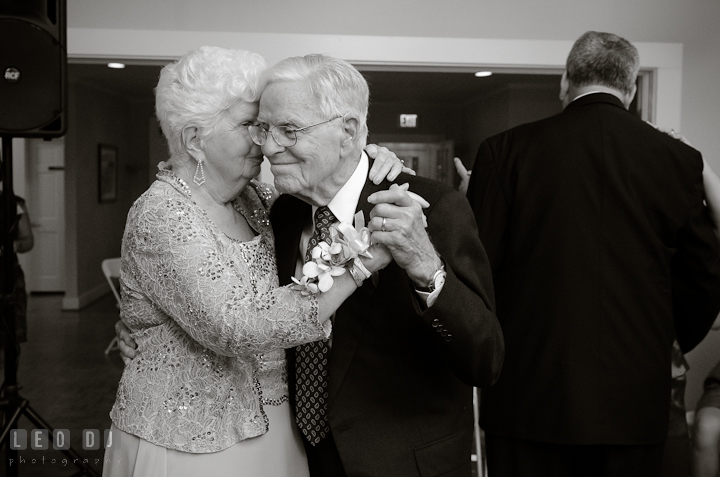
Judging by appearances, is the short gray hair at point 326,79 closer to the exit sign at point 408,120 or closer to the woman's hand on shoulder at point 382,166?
the woman's hand on shoulder at point 382,166

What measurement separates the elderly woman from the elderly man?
0.08 m

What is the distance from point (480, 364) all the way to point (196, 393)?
615 millimetres

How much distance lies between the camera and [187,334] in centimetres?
148

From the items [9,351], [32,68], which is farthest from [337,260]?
[9,351]

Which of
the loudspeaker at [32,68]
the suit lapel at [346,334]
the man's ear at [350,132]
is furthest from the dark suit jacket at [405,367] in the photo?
the loudspeaker at [32,68]

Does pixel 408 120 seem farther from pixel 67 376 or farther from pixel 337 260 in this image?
pixel 337 260

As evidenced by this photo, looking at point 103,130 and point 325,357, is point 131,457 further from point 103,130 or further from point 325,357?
point 103,130

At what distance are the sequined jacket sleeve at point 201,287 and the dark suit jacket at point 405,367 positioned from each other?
0.18m

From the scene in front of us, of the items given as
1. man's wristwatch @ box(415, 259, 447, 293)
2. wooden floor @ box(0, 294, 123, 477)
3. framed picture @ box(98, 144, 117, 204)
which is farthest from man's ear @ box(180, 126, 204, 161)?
framed picture @ box(98, 144, 117, 204)

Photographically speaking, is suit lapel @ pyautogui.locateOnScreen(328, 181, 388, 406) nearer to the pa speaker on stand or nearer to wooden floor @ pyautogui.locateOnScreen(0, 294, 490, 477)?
the pa speaker on stand

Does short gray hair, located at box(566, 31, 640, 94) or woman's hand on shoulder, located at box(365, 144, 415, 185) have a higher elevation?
short gray hair, located at box(566, 31, 640, 94)

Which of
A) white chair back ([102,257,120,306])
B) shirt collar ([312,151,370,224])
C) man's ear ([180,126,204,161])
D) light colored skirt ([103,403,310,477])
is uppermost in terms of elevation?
man's ear ([180,126,204,161])

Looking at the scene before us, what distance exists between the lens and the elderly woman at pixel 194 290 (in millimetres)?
1354

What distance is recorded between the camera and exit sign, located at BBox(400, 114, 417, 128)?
22.5 feet
